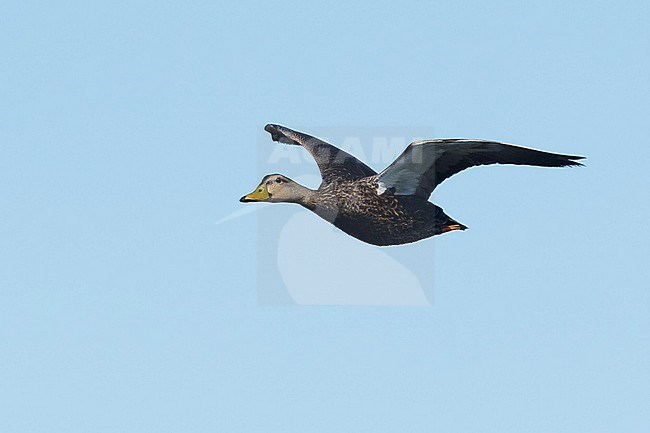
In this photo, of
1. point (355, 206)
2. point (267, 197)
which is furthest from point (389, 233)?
point (267, 197)

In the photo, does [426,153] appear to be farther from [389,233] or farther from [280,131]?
[280,131]

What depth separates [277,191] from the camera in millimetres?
20750

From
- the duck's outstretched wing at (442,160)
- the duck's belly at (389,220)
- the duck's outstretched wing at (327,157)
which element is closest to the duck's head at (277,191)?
the duck's outstretched wing at (327,157)

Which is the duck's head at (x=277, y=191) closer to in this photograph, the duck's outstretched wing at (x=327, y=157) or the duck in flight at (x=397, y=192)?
the duck in flight at (x=397, y=192)

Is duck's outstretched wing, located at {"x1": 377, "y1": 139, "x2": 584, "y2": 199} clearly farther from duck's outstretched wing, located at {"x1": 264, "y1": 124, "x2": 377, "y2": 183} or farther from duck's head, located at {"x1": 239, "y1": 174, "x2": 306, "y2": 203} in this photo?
duck's head, located at {"x1": 239, "y1": 174, "x2": 306, "y2": 203}

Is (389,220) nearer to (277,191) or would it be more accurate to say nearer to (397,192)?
(397,192)

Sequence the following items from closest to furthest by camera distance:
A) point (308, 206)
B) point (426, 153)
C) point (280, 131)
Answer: point (426, 153)
point (308, 206)
point (280, 131)

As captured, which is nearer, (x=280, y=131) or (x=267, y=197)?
(x=267, y=197)

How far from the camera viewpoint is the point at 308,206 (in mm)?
20734

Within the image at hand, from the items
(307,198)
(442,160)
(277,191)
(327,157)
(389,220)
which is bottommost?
(389,220)

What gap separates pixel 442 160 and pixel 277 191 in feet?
8.90

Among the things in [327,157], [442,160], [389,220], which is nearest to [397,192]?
[389,220]

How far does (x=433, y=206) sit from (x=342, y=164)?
6.56ft

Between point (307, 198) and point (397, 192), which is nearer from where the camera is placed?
point (397, 192)
